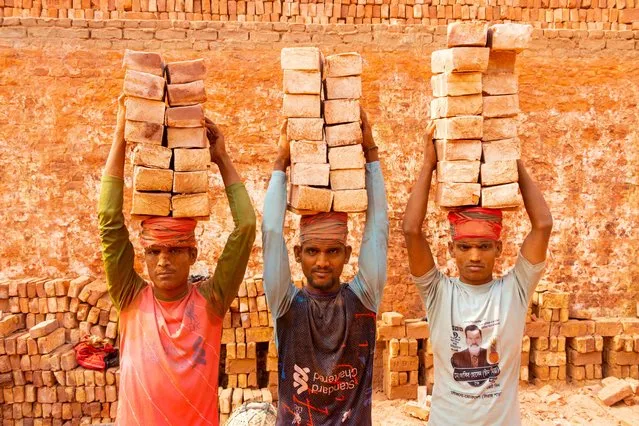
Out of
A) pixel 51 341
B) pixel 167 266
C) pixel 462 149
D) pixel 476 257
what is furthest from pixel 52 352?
pixel 462 149

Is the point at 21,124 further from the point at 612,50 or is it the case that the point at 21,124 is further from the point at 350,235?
the point at 612,50

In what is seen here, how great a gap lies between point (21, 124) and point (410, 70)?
5.09m

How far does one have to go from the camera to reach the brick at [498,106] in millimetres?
2914

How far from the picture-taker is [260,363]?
21.4ft

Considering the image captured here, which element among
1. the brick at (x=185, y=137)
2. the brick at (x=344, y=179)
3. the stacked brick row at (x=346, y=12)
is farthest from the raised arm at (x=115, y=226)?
the stacked brick row at (x=346, y=12)

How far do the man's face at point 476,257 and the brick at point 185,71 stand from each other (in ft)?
5.14

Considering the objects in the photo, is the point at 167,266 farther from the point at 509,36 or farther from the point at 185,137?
the point at 509,36

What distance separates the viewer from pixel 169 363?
9.11 feet

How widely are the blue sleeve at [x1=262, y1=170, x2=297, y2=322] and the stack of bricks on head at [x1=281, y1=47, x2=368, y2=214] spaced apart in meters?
0.09

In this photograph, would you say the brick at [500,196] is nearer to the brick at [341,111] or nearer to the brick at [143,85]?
the brick at [341,111]

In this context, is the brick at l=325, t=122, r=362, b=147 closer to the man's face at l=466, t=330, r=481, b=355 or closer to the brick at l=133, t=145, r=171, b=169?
the brick at l=133, t=145, r=171, b=169

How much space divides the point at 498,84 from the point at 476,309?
1.16m

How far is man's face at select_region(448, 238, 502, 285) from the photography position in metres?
2.91

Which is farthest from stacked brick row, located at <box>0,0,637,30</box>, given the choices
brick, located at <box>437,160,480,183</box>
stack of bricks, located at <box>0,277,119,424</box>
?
brick, located at <box>437,160,480,183</box>
